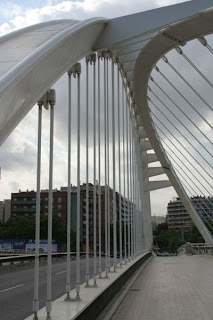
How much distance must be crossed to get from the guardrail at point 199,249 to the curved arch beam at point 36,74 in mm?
26202

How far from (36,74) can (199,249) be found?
3209 cm

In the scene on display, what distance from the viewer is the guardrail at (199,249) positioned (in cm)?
3131

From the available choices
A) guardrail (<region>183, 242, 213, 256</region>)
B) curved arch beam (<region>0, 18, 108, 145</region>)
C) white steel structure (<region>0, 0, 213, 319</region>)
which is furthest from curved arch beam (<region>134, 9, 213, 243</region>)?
guardrail (<region>183, 242, 213, 256</region>)

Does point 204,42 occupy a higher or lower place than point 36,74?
higher

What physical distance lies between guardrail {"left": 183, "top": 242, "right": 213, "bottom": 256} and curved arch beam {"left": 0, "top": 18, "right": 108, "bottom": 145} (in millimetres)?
26202

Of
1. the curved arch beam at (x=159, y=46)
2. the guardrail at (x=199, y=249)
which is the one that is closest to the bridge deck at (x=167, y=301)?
the curved arch beam at (x=159, y=46)

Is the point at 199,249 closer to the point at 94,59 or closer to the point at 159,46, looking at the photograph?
the point at 159,46

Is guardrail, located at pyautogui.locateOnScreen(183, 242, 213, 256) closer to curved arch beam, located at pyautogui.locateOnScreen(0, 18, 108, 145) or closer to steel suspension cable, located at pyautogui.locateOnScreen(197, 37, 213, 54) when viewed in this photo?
steel suspension cable, located at pyautogui.locateOnScreen(197, 37, 213, 54)

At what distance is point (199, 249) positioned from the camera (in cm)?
3491

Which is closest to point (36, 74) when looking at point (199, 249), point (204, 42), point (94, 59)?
point (94, 59)

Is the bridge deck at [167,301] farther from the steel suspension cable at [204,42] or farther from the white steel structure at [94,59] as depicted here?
the steel suspension cable at [204,42]

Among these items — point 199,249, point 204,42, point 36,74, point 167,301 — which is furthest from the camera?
point 199,249

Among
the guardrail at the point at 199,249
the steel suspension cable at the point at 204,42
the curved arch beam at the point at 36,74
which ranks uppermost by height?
the steel suspension cable at the point at 204,42

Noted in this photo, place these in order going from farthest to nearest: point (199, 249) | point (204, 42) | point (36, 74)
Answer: point (199, 249), point (204, 42), point (36, 74)
